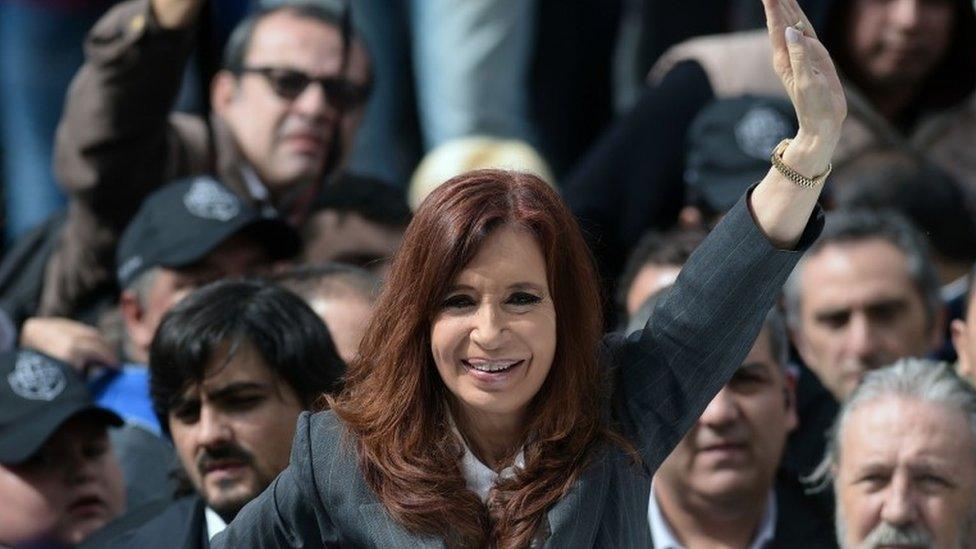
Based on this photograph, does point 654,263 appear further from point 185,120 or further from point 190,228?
point 185,120

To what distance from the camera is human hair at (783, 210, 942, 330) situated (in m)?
5.46

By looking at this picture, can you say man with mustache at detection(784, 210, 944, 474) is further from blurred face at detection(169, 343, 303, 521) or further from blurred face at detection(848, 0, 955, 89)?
blurred face at detection(169, 343, 303, 521)

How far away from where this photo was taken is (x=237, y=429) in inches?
170

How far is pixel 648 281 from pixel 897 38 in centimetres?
160

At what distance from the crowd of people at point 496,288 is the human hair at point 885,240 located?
0.03 feet

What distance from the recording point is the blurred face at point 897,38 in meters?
6.54

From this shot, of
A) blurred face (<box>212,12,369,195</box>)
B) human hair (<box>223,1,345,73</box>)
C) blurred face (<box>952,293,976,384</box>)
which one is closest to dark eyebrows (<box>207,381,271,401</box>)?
blurred face (<box>952,293,976,384</box>)

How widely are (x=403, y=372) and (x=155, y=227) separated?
2.44m

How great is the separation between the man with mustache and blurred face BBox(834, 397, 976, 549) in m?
0.82

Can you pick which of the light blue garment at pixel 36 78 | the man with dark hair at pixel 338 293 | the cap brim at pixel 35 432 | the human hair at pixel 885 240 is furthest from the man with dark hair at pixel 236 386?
the light blue garment at pixel 36 78

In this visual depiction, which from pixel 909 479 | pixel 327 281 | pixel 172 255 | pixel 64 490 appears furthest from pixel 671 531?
pixel 172 255

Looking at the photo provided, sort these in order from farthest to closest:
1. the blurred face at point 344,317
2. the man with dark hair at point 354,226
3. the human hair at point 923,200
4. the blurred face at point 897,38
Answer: the blurred face at point 897,38 < the human hair at point 923,200 < the man with dark hair at point 354,226 < the blurred face at point 344,317

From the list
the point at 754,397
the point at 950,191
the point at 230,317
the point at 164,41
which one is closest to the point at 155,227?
the point at 164,41

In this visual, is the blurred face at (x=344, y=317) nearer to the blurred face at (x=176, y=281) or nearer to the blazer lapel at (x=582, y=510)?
the blurred face at (x=176, y=281)
